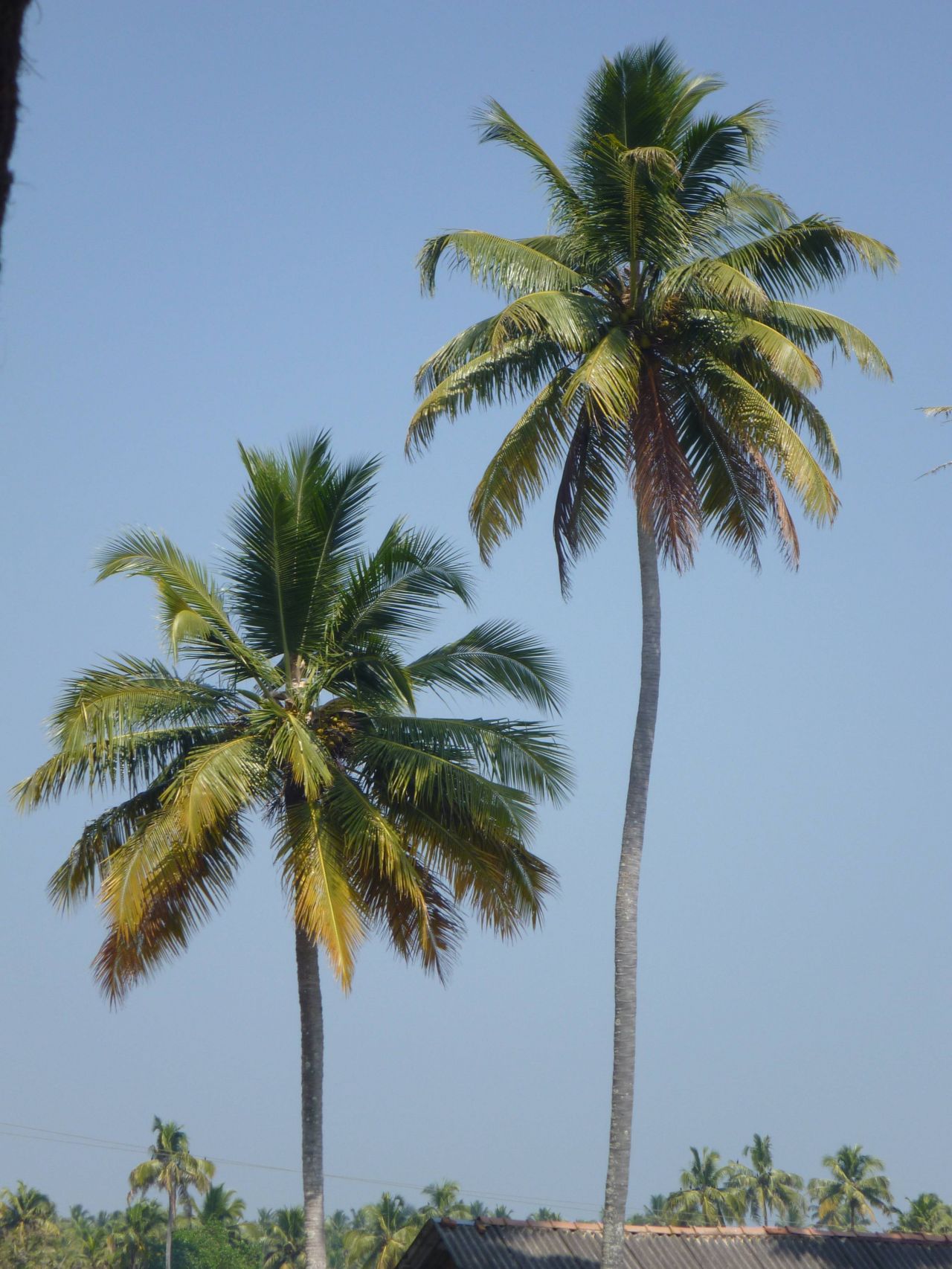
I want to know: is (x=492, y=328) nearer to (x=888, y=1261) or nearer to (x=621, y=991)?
(x=621, y=991)

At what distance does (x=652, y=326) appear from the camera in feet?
64.3

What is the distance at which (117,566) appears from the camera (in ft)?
61.7

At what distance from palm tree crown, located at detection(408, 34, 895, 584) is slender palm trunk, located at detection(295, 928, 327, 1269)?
5.68 metres

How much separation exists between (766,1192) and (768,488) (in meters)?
60.3

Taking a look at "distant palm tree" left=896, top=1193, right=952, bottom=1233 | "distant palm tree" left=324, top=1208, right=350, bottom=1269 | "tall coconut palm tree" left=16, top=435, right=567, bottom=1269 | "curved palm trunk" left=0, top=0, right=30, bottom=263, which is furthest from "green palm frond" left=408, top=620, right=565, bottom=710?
"distant palm tree" left=324, top=1208, right=350, bottom=1269

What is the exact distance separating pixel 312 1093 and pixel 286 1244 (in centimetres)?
6449

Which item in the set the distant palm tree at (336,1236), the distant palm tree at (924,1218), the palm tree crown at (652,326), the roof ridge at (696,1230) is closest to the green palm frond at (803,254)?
the palm tree crown at (652,326)

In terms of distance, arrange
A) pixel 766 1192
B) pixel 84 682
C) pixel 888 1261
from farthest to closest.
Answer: pixel 766 1192, pixel 888 1261, pixel 84 682

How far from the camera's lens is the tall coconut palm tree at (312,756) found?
17422 millimetres


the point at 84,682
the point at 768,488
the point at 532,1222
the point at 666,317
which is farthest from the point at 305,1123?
the point at 666,317

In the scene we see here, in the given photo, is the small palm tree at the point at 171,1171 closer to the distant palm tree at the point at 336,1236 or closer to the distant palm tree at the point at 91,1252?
the distant palm tree at the point at 91,1252

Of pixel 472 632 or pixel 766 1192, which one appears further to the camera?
pixel 766 1192

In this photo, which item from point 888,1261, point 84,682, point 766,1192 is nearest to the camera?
point 84,682

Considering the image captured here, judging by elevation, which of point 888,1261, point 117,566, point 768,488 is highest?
point 768,488
